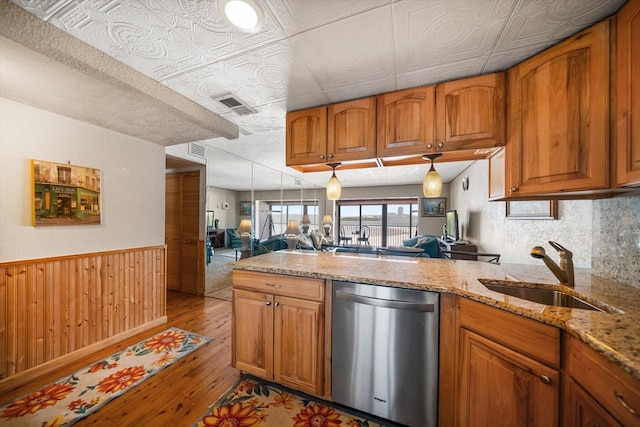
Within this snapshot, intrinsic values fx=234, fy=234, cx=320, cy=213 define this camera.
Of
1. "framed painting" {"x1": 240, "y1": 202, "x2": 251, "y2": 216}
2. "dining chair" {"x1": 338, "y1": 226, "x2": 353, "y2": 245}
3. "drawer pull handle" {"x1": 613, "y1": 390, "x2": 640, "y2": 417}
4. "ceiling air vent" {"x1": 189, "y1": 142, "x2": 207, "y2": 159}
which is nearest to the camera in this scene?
"drawer pull handle" {"x1": 613, "y1": 390, "x2": 640, "y2": 417}

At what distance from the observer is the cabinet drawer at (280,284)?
5.21 ft

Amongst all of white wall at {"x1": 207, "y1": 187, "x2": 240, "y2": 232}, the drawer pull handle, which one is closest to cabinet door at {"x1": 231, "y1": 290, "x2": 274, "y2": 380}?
the drawer pull handle

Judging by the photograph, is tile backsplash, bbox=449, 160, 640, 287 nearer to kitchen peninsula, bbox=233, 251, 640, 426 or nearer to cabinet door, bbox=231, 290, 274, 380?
kitchen peninsula, bbox=233, 251, 640, 426

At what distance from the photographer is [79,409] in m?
1.54

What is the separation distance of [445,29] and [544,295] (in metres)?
1.60

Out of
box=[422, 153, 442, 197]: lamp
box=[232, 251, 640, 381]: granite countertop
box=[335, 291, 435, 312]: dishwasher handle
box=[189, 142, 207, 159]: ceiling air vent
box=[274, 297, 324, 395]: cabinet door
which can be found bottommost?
box=[274, 297, 324, 395]: cabinet door

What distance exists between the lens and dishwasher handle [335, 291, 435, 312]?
1.33 metres

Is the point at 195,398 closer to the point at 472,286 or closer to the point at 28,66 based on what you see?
the point at 472,286

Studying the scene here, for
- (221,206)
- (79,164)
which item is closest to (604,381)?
(79,164)

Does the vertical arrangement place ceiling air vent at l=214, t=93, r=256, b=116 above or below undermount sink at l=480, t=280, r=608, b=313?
above

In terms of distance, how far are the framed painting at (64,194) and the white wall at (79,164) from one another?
0.15 ft

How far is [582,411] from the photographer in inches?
32.3

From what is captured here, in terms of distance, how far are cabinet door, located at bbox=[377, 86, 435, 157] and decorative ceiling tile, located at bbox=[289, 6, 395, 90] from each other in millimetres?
230

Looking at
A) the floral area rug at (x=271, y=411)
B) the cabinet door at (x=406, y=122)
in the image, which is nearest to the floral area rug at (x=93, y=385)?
the floral area rug at (x=271, y=411)
